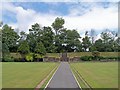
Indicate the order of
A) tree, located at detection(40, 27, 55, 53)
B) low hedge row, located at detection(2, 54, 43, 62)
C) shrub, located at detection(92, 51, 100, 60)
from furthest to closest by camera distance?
tree, located at detection(40, 27, 55, 53), shrub, located at detection(92, 51, 100, 60), low hedge row, located at detection(2, 54, 43, 62)

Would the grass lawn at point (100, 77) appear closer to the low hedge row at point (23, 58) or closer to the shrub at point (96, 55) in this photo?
the low hedge row at point (23, 58)

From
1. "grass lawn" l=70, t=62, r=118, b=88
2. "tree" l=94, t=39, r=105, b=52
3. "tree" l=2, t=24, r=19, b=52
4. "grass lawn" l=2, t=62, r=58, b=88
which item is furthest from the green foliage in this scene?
"grass lawn" l=70, t=62, r=118, b=88

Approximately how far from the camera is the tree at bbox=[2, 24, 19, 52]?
111 m

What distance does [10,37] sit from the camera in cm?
11125

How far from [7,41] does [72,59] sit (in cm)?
2580

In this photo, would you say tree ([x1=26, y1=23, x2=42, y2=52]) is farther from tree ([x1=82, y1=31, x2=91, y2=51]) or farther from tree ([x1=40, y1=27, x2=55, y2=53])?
tree ([x1=82, y1=31, x2=91, y2=51])

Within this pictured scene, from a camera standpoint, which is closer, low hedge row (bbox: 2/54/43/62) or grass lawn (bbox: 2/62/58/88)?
grass lawn (bbox: 2/62/58/88)

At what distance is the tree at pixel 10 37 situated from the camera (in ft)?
363

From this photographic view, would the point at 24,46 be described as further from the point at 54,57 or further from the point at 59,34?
the point at 59,34

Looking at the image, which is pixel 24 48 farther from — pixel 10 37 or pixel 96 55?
pixel 96 55

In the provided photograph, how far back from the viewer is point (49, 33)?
117 meters

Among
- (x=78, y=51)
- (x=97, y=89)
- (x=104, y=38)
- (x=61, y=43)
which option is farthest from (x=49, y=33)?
(x=97, y=89)

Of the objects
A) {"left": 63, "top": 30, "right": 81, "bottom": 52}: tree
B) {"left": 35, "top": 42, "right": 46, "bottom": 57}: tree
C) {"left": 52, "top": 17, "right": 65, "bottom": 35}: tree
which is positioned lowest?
{"left": 35, "top": 42, "right": 46, "bottom": 57}: tree

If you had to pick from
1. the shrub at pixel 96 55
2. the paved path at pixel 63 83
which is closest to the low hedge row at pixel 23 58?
the shrub at pixel 96 55
